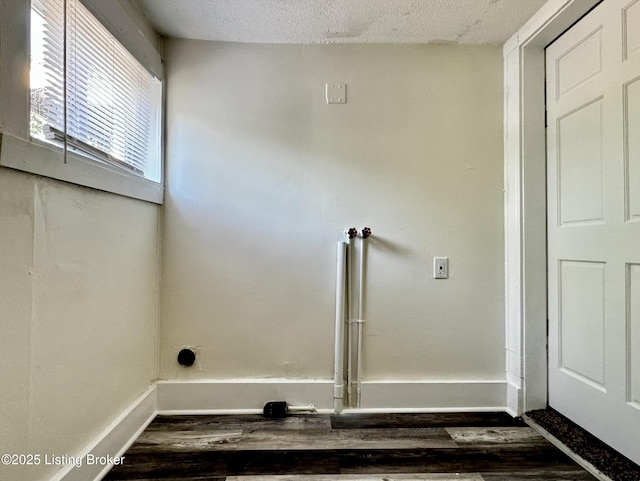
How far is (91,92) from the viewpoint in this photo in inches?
49.3

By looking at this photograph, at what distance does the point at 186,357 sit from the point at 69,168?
1.12m

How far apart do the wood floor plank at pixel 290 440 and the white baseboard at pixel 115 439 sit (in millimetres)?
54

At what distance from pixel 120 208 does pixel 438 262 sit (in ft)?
5.32

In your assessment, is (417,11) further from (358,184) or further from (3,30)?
(3,30)

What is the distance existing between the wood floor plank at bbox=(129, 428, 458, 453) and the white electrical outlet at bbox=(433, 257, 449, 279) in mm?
779

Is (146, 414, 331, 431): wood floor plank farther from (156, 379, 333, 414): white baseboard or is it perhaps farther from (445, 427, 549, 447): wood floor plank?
(445, 427, 549, 447): wood floor plank

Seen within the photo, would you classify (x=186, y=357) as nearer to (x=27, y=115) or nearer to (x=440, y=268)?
(x=27, y=115)

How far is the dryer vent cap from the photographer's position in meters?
1.77

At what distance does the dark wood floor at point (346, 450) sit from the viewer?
1297 mm

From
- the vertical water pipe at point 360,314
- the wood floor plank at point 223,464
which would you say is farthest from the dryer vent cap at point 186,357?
the vertical water pipe at point 360,314

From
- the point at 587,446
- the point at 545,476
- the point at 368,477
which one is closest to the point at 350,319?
the point at 368,477

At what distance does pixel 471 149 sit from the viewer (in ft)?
6.03

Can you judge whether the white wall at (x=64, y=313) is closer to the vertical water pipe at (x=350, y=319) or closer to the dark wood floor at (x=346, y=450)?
the dark wood floor at (x=346, y=450)

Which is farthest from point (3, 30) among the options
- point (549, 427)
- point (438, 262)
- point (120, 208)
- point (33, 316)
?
point (549, 427)
